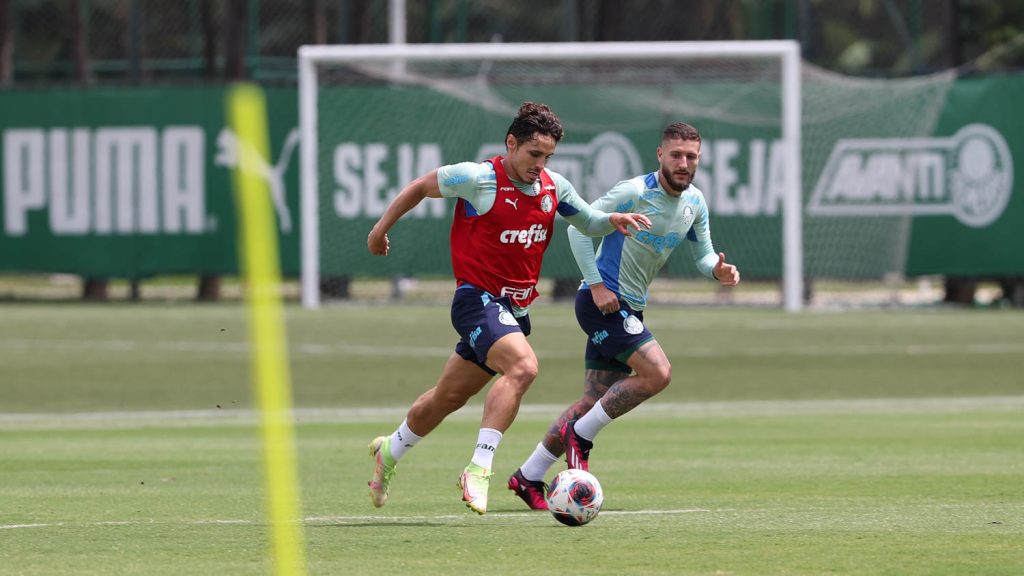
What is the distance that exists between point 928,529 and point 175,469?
214 inches

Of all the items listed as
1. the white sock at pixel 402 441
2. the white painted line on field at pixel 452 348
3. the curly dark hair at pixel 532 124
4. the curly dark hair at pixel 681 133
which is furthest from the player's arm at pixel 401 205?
the white painted line on field at pixel 452 348

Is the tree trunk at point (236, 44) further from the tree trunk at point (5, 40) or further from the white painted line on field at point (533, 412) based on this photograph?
the white painted line on field at point (533, 412)

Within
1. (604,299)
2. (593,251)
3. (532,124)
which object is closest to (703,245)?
(593,251)

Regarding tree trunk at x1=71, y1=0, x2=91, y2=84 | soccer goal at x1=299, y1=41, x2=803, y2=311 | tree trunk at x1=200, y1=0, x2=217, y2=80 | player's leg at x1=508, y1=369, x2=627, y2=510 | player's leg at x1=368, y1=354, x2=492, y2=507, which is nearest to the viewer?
player's leg at x1=368, y1=354, x2=492, y2=507

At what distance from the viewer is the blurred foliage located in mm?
32594

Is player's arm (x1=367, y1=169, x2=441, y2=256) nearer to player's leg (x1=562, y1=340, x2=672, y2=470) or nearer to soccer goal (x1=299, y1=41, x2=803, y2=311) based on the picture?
player's leg (x1=562, y1=340, x2=672, y2=470)

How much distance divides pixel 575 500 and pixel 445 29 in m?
38.1

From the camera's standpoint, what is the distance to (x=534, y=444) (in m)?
13.8

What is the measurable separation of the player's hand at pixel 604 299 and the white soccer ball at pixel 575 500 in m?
1.32

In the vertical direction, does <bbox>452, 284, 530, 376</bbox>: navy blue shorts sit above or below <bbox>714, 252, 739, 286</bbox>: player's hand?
→ below

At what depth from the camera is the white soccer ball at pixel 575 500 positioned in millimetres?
8734

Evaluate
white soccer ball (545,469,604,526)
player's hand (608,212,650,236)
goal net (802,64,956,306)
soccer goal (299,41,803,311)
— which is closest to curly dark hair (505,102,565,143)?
player's hand (608,212,650,236)

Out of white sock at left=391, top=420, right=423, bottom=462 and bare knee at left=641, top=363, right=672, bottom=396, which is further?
bare knee at left=641, top=363, right=672, bottom=396

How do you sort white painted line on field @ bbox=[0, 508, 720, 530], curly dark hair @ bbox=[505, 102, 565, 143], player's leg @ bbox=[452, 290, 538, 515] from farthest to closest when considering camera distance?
curly dark hair @ bbox=[505, 102, 565, 143] → player's leg @ bbox=[452, 290, 538, 515] → white painted line on field @ bbox=[0, 508, 720, 530]
